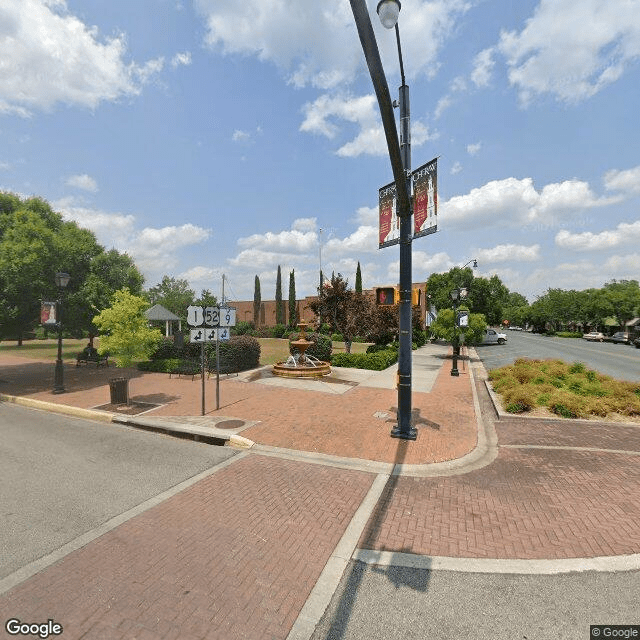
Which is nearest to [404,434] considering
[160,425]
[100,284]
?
[160,425]

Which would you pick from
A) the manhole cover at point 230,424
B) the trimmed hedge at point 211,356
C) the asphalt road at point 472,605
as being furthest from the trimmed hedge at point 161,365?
the asphalt road at point 472,605

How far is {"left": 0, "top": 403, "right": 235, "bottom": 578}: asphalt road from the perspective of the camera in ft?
15.2

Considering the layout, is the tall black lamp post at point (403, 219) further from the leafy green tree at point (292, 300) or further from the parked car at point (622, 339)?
the parked car at point (622, 339)

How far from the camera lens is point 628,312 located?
54969mm

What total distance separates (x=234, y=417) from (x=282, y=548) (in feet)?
19.7

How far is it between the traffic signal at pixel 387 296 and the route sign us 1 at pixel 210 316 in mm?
4133

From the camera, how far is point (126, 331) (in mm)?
11656

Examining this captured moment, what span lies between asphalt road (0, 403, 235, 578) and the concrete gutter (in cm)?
26

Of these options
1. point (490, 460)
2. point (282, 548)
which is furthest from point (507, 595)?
point (490, 460)

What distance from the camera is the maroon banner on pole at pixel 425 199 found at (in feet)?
23.2

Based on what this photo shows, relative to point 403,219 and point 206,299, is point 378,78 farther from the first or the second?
point 206,299

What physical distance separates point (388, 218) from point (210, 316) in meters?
5.76

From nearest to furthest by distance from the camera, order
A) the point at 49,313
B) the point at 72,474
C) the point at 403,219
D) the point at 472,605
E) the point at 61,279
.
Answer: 1. the point at 472,605
2. the point at 72,474
3. the point at 403,219
4. the point at 61,279
5. the point at 49,313

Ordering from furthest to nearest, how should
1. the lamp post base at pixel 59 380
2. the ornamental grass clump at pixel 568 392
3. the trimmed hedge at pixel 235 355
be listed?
the trimmed hedge at pixel 235 355, the lamp post base at pixel 59 380, the ornamental grass clump at pixel 568 392
